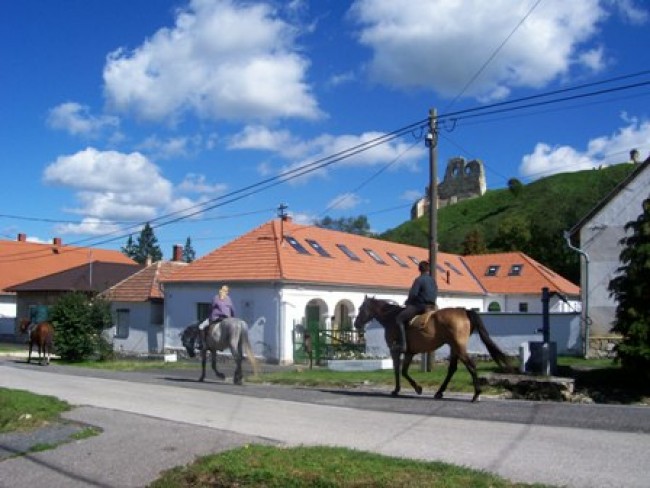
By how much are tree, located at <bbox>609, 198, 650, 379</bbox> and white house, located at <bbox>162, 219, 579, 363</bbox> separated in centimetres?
909

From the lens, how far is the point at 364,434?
9.69 meters

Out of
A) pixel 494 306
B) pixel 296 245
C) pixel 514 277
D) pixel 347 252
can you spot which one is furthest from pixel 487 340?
pixel 514 277

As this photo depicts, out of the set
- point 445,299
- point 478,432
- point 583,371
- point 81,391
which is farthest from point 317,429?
point 445,299

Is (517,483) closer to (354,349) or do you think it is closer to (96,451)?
(96,451)

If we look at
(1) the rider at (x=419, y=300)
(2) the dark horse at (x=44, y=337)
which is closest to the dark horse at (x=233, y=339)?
(1) the rider at (x=419, y=300)

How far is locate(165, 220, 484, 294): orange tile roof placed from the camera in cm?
3153

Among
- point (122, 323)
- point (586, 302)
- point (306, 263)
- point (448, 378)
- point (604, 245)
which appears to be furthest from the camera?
point (122, 323)

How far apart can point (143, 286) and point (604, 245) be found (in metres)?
23.1

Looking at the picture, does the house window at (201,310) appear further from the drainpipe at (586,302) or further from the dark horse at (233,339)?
the drainpipe at (586,302)

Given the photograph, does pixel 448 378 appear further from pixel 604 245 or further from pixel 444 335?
pixel 604 245

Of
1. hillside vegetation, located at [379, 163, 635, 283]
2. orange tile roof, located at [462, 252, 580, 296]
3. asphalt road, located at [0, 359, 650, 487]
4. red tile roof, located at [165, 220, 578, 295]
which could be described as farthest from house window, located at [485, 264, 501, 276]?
asphalt road, located at [0, 359, 650, 487]

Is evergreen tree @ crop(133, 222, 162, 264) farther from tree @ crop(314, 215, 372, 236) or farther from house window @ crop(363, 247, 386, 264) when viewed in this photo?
house window @ crop(363, 247, 386, 264)

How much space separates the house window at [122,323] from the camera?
3819 cm

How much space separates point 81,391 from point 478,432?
10.0 metres
